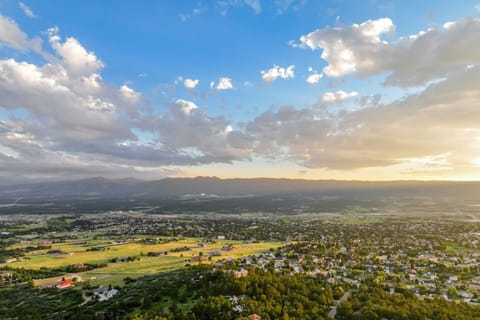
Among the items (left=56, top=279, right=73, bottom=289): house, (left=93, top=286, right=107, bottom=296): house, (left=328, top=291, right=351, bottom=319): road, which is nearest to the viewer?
(left=328, top=291, right=351, bottom=319): road

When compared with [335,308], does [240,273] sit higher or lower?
higher

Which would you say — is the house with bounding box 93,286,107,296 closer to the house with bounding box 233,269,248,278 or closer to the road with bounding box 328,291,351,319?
the house with bounding box 233,269,248,278

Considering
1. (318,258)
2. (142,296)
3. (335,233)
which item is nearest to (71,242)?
(142,296)

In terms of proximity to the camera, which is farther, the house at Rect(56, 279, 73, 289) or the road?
the house at Rect(56, 279, 73, 289)

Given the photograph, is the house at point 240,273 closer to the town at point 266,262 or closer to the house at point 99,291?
the town at point 266,262

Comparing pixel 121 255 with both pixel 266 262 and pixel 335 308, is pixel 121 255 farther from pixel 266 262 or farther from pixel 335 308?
pixel 335 308

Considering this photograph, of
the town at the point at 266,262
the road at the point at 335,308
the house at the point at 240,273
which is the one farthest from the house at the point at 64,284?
the road at the point at 335,308

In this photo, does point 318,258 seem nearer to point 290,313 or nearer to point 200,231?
point 290,313

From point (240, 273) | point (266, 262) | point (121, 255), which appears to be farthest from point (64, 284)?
point (266, 262)

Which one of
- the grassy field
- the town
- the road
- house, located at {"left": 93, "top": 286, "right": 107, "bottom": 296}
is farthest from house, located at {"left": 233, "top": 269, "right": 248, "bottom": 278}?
house, located at {"left": 93, "top": 286, "right": 107, "bottom": 296}
